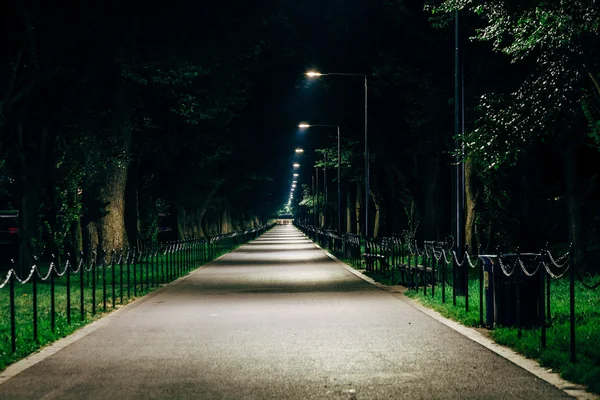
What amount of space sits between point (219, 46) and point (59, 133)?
7.08 meters

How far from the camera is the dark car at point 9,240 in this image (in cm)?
3532

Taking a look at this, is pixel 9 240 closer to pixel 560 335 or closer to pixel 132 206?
pixel 132 206

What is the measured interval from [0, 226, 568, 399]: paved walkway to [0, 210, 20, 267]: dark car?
14.2 meters

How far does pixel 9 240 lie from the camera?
4812 cm

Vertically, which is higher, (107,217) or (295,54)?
(295,54)

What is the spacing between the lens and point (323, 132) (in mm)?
51000

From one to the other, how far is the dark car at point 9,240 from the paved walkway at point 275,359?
1416cm

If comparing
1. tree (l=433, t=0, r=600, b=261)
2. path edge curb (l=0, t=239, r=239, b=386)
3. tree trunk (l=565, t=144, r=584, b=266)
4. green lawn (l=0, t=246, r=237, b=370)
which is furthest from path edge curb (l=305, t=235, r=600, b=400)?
tree trunk (l=565, t=144, r=584, b=266)

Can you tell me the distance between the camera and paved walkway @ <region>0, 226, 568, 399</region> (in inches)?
→ 310

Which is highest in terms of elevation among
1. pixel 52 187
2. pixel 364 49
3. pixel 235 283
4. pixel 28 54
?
pixel 364 49

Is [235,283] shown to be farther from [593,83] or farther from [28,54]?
[593,83]

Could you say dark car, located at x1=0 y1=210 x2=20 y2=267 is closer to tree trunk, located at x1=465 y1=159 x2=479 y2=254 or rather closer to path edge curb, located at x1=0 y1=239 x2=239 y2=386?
path edge curb, located at x1=0 y1=239 x2=239 y2=386

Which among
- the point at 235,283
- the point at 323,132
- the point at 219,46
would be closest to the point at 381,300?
the point at 235,283

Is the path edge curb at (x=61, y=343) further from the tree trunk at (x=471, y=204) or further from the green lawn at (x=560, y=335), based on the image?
the tree trunk at (x=471, y=204)
